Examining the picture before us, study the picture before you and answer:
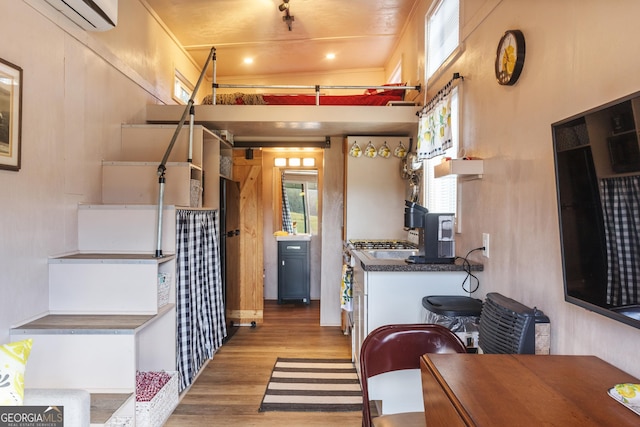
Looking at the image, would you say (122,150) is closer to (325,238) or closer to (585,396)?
(325,238)

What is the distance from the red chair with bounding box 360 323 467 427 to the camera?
4.92 ft

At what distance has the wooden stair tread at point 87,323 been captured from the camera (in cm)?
201

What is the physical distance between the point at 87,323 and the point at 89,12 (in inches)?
69.4

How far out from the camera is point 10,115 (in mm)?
1894

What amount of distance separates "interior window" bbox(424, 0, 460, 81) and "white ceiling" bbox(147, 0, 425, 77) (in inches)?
19.7

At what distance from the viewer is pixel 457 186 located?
8.68ft

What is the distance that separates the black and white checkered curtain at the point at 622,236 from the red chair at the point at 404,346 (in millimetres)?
584

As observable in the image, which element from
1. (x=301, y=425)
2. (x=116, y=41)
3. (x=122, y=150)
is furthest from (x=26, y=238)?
(x=301, y=425)

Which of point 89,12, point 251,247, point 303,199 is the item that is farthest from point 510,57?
point 303,199

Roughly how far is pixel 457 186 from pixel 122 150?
8.57 feet

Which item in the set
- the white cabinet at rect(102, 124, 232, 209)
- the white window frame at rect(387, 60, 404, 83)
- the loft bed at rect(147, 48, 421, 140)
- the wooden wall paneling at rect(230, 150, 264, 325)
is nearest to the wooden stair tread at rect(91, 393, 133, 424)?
the white cabinet at rect(102, 124, 232, 209)

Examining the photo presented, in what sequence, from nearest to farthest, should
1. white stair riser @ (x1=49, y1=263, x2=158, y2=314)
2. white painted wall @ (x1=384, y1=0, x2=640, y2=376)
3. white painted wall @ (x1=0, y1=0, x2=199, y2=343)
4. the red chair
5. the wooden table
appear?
the wooden table < white painted wall @ (x1=384, y1=0, x2=640, y2=376) < the red chair < white painted wall @ (x1=0, y1=0, x2=199, y2=343) < white stair riser @ (x1=49, y1=263, x2=158, y2=314)

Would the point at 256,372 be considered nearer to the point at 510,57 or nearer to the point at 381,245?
the point at 381,245

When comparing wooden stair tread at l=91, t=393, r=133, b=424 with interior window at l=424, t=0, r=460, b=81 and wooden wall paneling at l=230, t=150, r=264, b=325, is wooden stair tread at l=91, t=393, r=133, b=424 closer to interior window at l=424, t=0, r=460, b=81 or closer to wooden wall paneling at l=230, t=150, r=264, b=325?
wooden wall paneling at l=230, t=150, r=264, b=325
